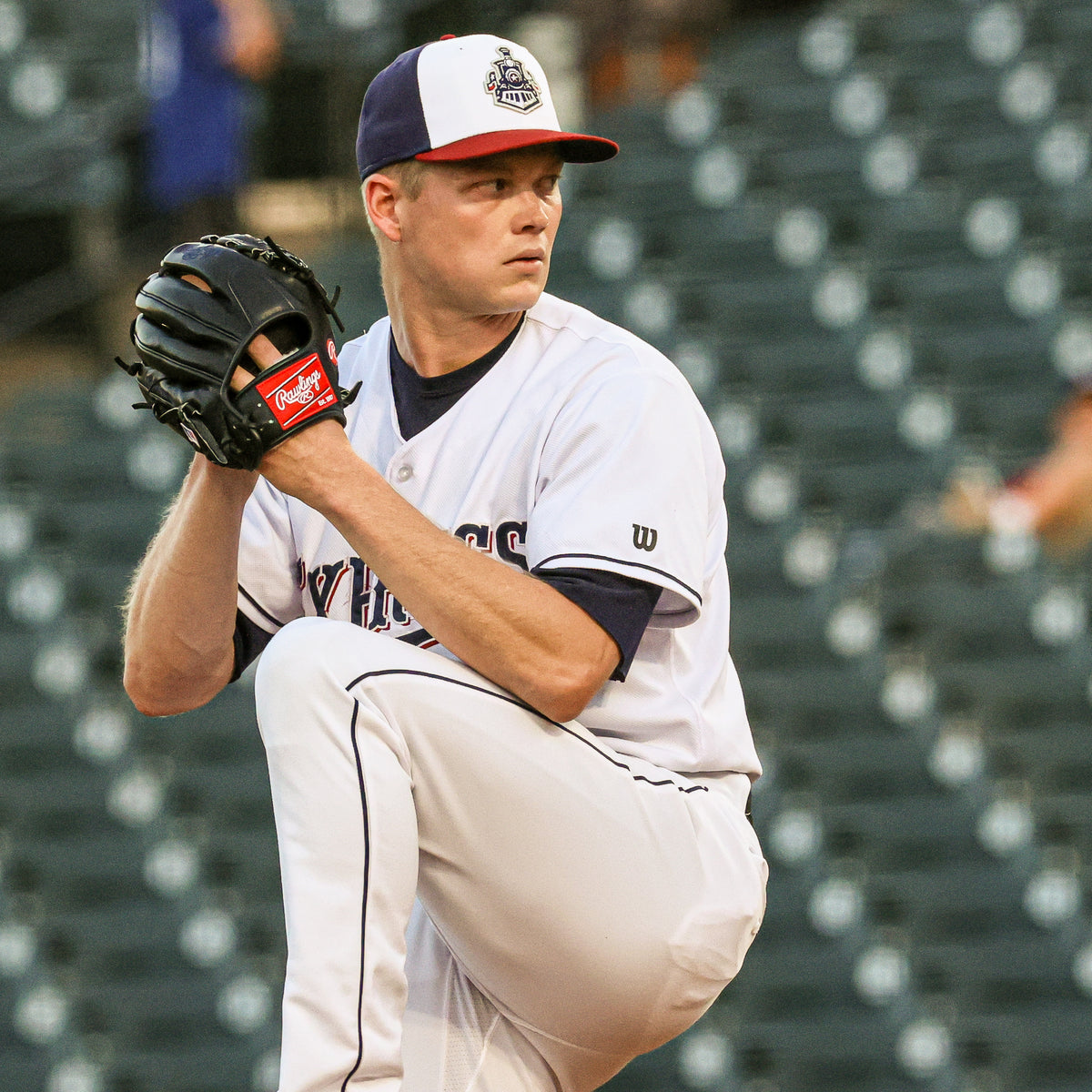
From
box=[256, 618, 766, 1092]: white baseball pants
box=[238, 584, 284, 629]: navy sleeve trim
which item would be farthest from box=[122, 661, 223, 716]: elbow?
box=[256, 618, 766, 1092]: white baseball pants

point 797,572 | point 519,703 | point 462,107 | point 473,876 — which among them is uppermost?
point 462,107

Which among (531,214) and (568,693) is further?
(531,214)

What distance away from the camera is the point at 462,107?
214cm

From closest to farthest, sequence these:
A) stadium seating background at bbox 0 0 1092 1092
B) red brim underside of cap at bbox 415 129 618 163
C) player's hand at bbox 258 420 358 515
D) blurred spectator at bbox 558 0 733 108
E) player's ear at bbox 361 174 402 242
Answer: player's hand at bbox 258 420 358 515, red brim underside of cap at bbox 415 129 618 163, player's ear at bbox 361 174 402 242, stadium seating background at bbox 0 0 1092 1092, blurred spectator at bbox 558 0 733 108

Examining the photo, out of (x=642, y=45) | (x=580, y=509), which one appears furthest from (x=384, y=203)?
(x=642, y=45)

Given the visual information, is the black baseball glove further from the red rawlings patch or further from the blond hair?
the blond hair

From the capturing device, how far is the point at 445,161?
2180mm

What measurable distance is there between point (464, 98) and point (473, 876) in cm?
87

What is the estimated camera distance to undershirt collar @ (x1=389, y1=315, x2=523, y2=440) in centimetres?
230

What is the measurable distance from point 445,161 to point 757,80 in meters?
5.72

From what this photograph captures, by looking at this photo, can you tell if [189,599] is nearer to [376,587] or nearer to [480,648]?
[376,587]

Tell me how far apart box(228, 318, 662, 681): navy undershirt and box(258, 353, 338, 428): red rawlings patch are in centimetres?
30

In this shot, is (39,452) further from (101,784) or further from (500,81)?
(500,81)

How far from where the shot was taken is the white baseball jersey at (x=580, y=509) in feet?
6.77
